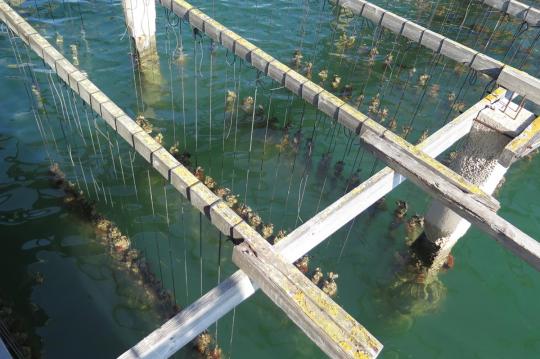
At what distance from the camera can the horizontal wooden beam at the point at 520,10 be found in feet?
35.7

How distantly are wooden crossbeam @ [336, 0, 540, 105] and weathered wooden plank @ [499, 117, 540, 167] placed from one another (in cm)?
→ 53

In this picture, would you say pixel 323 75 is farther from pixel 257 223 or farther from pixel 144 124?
pixel 257 223

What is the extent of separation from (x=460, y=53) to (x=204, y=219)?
6074mm

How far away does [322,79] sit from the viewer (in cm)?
1362

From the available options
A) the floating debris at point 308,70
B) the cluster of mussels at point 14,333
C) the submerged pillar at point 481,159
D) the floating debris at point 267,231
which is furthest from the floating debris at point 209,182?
the floating debris at point 308,70

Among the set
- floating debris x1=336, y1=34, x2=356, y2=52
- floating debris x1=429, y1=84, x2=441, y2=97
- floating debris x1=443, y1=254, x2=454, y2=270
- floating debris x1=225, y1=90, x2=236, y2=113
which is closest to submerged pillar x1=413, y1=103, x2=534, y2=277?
floating debris x1=443, y1=254, x2=454, y2=270

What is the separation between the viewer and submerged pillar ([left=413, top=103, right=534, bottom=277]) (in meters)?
6.91

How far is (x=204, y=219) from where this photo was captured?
920cm

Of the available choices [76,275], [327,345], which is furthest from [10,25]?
[327,345]

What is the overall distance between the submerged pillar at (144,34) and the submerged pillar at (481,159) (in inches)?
346

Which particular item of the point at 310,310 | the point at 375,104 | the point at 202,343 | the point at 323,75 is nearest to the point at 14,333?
the point at 202,343

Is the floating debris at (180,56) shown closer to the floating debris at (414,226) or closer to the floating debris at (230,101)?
the floating debris at (230,101)

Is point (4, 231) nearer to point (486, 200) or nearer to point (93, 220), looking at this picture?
point (93, 220)

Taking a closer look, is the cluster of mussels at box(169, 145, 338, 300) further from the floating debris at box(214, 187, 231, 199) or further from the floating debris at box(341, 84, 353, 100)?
the floating debris at box(341, 84, 353, 100)
